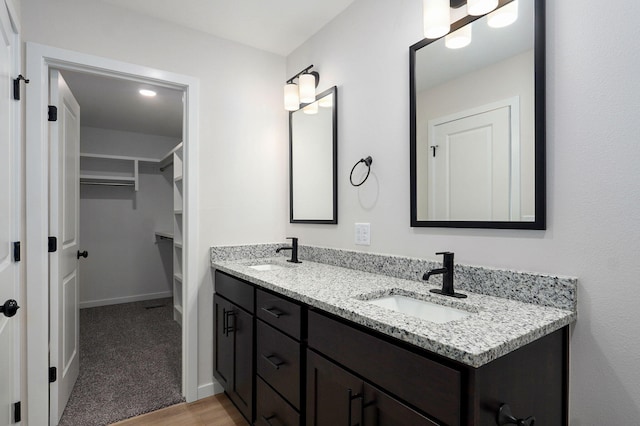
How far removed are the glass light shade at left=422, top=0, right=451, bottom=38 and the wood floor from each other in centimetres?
220

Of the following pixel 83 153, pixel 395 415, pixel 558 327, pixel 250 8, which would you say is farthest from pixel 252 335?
pixel 83 153

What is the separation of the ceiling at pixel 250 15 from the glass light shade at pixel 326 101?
0.48 metres

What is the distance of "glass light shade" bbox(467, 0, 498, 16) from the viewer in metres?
1.26

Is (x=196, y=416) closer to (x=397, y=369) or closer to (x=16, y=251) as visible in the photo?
(x=16, y=251)

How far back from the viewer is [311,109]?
231 cm

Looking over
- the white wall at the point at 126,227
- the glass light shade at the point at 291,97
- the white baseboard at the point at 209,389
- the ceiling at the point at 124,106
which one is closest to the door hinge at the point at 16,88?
the ceiling at the point at 124,106

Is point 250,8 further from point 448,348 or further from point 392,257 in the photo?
point 448,348

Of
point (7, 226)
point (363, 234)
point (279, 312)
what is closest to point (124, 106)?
point (7, 226)

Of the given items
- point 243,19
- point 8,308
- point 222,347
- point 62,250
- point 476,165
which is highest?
point 243,19

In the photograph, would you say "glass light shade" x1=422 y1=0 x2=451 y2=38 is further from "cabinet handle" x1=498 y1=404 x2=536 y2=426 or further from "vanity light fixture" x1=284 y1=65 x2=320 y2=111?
"cabinet handle" x1=498 y1=404 x2=536 y2=426

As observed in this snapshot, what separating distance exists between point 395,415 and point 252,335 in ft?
3.20

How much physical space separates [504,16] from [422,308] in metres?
1.13

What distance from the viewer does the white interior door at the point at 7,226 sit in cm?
132

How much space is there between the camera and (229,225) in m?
2.33
